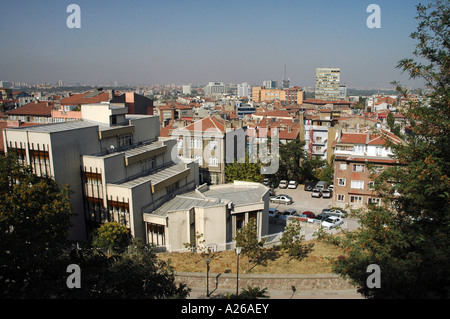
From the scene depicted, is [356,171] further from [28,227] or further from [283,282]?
[28,227]

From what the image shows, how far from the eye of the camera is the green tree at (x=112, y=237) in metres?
16.7

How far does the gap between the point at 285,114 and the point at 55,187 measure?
48.7 meters

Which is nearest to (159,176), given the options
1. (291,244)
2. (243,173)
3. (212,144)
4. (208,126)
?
(243,173)

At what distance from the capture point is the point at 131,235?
18312 mm

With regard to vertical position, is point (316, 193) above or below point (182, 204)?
below

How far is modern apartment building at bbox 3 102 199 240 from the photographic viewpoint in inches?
693

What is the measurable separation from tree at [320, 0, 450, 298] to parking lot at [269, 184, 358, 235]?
13.0 meters

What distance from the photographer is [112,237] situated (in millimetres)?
17016

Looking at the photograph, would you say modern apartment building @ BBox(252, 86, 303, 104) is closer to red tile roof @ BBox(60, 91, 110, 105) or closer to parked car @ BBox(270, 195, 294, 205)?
red tile roof @ BBox(60, 91, 110, 105)

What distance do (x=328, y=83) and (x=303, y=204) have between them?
165m

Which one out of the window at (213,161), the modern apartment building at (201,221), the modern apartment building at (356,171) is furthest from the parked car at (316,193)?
the modern apartment building at (201,221)

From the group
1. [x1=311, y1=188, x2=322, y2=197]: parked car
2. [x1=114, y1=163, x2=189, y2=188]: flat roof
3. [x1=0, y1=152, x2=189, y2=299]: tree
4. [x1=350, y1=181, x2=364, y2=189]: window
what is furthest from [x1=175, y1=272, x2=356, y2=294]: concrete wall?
[x1=311, y1=188, x2=322, y2=197]: parked car

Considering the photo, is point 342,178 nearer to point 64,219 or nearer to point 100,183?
point 100,183
